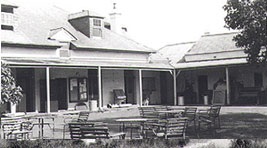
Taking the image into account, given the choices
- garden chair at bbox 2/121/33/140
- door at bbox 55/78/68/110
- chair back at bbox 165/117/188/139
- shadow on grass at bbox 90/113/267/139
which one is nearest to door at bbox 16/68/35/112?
door at bbox 55/78/68/110

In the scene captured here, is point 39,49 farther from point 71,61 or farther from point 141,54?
point 141,54

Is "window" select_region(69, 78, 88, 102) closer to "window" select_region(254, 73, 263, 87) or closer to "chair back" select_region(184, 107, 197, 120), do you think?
"chair back" select_region(184, 107, 197, 120)

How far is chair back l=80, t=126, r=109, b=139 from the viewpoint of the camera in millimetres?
10227

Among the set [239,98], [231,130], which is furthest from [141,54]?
[231,130]

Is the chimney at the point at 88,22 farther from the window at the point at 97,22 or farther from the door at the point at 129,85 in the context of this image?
the door at the point at 129,85

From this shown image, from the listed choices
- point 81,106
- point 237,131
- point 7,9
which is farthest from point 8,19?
point 237,131

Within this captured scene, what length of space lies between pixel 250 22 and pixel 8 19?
13689 millimetres

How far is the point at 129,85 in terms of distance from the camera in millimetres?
29594

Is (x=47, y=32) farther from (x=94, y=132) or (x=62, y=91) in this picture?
(x=94, y=132)

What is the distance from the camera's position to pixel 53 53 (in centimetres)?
2416

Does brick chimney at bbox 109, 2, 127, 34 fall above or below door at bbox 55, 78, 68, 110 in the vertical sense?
above

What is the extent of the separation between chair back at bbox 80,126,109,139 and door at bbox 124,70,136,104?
61.1 ft

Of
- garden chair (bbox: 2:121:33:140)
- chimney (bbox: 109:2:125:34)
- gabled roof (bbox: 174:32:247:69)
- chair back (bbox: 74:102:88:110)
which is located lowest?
garden chair (bbox: 2:121:33:140)

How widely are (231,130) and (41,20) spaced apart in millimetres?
16985
